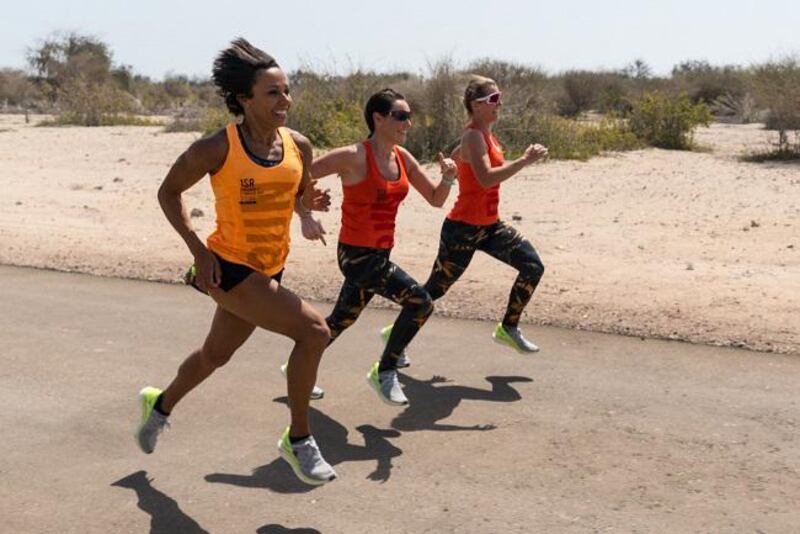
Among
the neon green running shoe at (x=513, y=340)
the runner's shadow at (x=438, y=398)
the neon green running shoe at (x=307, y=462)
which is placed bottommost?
the runner's shadow at (x=438, y=398)

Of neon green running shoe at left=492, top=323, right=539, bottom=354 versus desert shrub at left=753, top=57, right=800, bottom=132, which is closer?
neon green running shoe at left=492, top=323, right=539, bottom=354

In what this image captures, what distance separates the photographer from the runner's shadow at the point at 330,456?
501 cm

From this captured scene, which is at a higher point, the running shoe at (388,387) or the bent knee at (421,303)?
the bent knee at (421,303)

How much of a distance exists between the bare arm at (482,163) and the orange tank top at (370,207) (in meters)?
0.71

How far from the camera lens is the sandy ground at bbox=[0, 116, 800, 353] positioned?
852 centimetres

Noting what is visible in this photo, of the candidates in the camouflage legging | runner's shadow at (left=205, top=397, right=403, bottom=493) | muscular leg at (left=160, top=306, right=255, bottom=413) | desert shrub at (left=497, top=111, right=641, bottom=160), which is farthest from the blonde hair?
desert shrub at (left=497, top=111, right=641, bottom=160)

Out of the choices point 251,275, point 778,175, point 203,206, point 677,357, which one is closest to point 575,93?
point 778,175

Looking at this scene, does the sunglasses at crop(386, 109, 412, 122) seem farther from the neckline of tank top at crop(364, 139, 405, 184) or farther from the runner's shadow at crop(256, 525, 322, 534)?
the runner's shadow at crop(256, 525, 322, 534)

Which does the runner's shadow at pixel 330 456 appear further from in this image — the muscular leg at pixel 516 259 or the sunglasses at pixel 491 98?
the sunglasses at pixel 491 98

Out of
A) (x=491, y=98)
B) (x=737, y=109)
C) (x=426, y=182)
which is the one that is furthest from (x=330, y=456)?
(x=737, y=109)

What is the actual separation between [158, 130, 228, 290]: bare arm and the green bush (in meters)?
17.8

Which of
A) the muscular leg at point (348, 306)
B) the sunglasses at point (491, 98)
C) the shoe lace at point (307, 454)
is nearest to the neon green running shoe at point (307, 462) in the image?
the shoe lace at point (307, 454)

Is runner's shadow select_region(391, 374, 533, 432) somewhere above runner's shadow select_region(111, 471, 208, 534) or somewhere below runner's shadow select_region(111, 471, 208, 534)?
above

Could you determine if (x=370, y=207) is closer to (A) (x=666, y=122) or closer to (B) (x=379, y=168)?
(B) (x=379, y=168)
